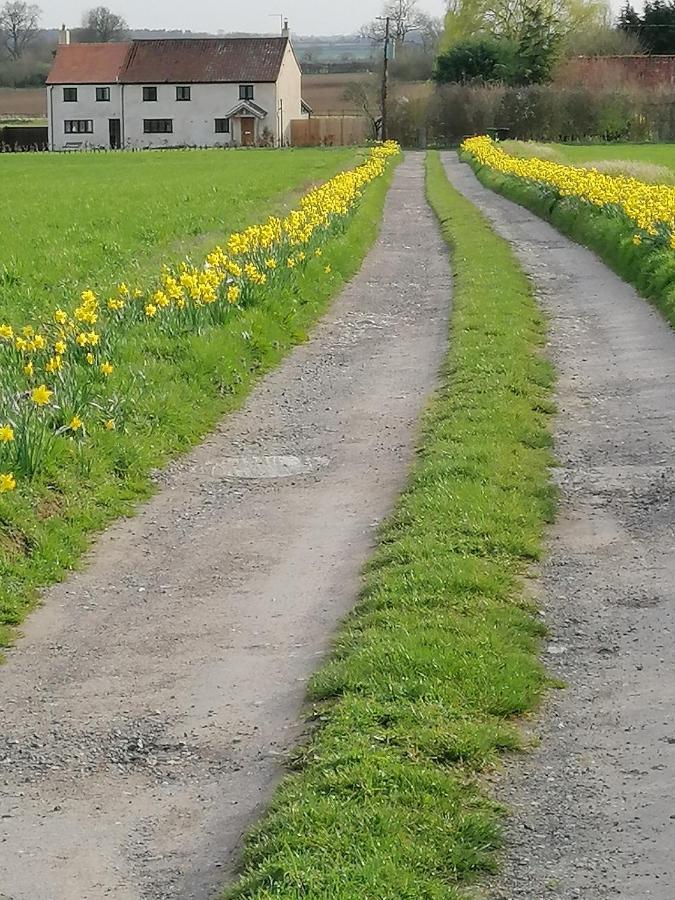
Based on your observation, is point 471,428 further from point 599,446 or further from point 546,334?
point 546,334

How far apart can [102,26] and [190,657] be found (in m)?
143

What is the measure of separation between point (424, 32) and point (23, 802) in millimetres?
135797

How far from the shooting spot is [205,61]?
9512 centimetres

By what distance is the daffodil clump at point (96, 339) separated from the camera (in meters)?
8.42

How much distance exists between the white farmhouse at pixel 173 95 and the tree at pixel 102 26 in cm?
4324

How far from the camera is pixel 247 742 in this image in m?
5.18

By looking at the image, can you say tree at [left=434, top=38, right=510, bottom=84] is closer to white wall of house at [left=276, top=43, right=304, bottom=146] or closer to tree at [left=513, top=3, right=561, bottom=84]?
tree at [left=513, top=3, right=561, bottom=84]

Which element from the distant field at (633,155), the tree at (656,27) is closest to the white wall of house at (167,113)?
the tree at (656,27)

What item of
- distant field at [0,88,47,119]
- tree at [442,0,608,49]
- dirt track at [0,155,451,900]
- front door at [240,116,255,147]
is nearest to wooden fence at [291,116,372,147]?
front door at [240,116,255,147]

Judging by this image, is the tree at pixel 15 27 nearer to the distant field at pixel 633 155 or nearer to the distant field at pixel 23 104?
the distant field at pixel 23 104

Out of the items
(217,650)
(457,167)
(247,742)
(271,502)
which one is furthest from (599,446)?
(457,167)

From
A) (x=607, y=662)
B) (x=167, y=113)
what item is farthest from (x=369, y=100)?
(x=607, y=662)

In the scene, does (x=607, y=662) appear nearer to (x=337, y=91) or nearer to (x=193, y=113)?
(x=193, y=113)

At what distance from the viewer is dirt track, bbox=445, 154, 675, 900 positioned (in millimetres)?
4176
